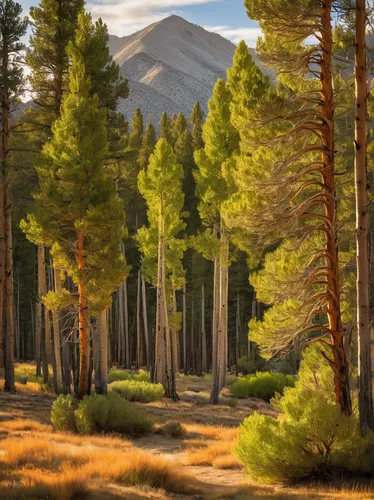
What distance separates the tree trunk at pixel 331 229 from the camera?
9.13m

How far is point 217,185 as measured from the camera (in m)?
20.2

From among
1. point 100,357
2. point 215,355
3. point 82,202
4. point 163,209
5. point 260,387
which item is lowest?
point 260,387

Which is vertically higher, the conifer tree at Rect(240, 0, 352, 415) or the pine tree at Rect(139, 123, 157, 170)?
the pine tree at Rect(139, 123, 157, 170)

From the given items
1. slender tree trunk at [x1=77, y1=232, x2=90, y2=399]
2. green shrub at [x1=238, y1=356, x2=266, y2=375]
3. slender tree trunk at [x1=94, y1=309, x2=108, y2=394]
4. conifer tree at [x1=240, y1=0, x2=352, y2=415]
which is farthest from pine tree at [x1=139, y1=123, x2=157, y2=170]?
conifer tree at [x1=240, y1=0, x2=352, y2=415]

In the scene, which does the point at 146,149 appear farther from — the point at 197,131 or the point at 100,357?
the point at 100,357

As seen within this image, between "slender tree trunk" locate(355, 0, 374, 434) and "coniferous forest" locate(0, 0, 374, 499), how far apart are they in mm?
32

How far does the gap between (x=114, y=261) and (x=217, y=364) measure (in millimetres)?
6736

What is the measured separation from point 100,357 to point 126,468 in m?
10.2

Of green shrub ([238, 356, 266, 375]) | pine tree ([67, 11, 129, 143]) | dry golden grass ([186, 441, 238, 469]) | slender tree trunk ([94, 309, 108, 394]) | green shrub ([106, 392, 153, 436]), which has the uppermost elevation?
pine tree ([67, 11, 129, 143])

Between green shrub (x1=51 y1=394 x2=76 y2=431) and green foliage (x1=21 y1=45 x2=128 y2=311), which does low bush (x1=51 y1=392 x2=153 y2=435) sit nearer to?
green shrub (x1=51 y1=394 x2=76 y2=431)

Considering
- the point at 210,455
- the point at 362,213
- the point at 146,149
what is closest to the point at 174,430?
the point at 210,455

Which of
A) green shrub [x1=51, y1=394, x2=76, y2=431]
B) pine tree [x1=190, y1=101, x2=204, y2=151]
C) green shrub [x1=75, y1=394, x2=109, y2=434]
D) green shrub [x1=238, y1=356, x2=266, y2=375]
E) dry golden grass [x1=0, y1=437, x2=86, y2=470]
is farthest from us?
pine tree [x1=190, y1=101, x2=204, y2=151]

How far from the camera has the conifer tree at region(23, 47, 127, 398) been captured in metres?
15.5

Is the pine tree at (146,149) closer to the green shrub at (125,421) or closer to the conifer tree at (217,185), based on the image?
the conifer tree at (217,185)
